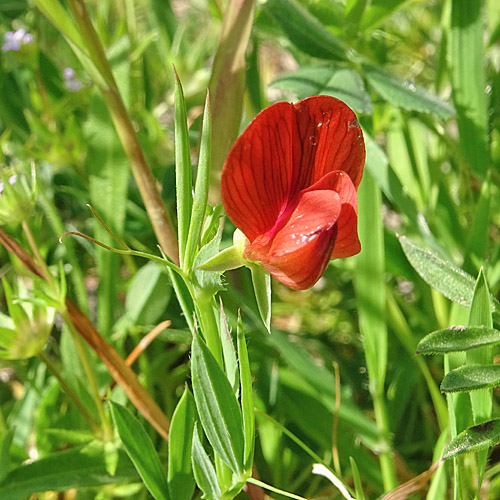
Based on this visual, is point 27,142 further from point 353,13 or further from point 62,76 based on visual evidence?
point 353,13

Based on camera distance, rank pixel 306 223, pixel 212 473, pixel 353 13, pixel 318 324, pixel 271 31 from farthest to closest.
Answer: pixel 318 324
pixel 271 31
pixel 353 13
pixel 212 473
pixel 306 223

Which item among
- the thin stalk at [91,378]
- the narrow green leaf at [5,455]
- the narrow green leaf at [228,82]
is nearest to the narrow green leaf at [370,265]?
the narrow green leaf at [228,82]

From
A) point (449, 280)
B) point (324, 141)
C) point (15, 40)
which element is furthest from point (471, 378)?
point (15, 40)

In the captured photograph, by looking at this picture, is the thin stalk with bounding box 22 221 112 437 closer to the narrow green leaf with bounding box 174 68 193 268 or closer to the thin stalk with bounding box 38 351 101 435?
the thin stalk with bounding box 38 351 101 435

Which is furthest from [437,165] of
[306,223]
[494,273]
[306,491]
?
[306,223]

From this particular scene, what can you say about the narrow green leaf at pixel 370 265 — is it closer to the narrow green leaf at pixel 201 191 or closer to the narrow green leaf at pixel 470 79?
the narrow green leaf at pixel 470 79

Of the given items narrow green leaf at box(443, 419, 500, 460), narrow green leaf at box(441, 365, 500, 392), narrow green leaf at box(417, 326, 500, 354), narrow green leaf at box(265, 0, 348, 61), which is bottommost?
narrow green leaf at box(443, 419, 500, 460)

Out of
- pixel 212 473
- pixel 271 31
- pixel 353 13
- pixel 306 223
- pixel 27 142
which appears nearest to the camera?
pixel 306 223

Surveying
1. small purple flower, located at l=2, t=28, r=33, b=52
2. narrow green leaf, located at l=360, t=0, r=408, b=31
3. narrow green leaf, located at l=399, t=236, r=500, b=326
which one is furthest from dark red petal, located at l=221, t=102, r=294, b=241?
small purple flower, located at l=2, t=28, r=33, b=52
